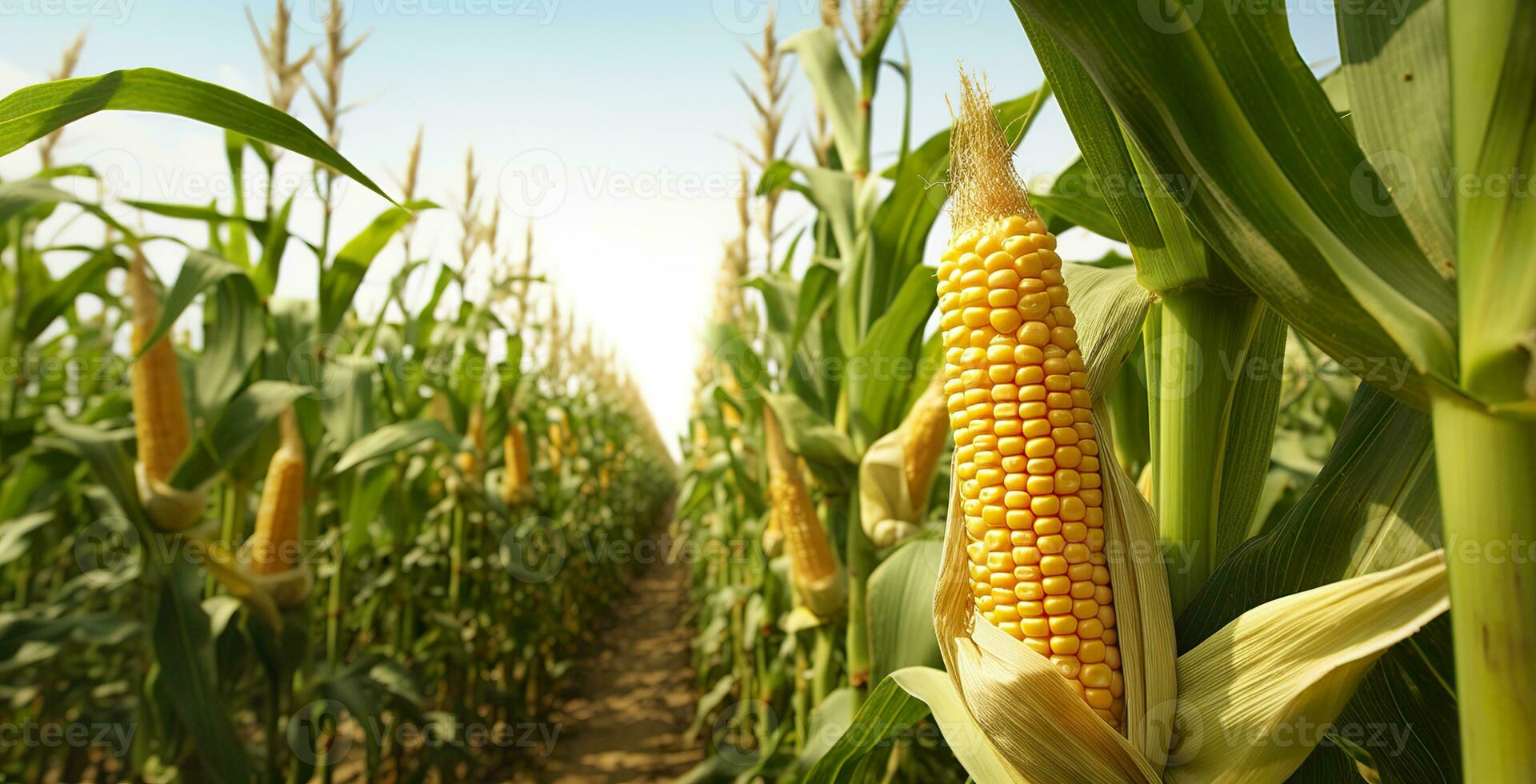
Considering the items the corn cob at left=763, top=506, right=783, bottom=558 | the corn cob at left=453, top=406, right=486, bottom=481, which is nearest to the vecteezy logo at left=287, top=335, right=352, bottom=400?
the corn cob at left=763, top=506, right=783, bottom=558

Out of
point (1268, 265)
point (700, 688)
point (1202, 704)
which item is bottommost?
point (700, 688)

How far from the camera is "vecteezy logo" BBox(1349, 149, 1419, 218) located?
0.63 m

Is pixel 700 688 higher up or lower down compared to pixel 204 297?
lower down

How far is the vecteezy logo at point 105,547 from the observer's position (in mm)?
3361

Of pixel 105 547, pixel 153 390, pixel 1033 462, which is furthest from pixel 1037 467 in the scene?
pixel 105 547

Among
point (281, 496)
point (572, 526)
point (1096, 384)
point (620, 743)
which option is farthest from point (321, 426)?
point (572, 526)

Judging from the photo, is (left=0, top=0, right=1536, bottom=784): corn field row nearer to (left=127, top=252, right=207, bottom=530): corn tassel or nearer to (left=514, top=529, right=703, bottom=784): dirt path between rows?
(left=127, top=252, right=207, bottom=530): corn tassel

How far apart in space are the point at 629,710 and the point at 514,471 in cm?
254

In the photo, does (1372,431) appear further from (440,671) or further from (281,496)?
(440,671)

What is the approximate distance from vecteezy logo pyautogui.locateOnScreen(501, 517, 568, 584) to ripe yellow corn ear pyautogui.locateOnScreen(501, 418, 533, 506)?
212 millimetres

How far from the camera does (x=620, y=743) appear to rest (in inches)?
227

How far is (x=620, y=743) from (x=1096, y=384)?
19.0ft

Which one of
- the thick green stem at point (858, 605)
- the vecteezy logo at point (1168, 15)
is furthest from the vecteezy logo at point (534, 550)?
the vecteezy logo at point (1168, 15)

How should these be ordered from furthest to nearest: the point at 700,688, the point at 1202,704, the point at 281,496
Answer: the point at 700,688, the point at 281,496, the point at 1202,704
